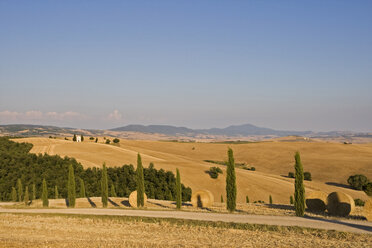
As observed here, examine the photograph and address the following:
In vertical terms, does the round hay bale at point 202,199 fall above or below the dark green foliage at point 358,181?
above

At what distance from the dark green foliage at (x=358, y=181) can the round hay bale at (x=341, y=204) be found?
4308 centimetres

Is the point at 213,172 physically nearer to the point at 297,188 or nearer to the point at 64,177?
the point at 64,177

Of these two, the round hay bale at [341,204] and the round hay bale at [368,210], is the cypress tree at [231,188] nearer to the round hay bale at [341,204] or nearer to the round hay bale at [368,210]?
the round hay bale at [341,204]

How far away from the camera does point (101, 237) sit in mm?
22016

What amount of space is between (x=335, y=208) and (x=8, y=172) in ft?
173

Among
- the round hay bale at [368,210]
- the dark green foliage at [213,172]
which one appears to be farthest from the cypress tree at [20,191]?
the round hay bale at [368,210]

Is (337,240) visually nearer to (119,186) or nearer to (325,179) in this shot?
(119,186)

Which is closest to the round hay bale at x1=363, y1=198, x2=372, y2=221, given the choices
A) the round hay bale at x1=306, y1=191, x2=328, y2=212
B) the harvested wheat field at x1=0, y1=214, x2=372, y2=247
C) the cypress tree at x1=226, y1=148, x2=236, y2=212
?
the round hay bale at x1=306, y1=191, x2=328, y2=212

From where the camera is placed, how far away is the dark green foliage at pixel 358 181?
70562mm

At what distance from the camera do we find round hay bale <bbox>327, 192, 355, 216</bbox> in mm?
31438

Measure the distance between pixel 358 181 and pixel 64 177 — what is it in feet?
175

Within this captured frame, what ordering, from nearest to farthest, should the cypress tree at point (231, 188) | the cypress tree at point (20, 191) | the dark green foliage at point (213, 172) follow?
the cypress tree at point (231, 188), the cypress tree at point (20, 191), the dark green foliage at point (213, 172)

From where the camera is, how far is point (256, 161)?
105625 mm

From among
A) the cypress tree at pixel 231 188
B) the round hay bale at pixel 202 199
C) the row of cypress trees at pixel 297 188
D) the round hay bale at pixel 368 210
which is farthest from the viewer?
the round hay bale at pixel 202 199
